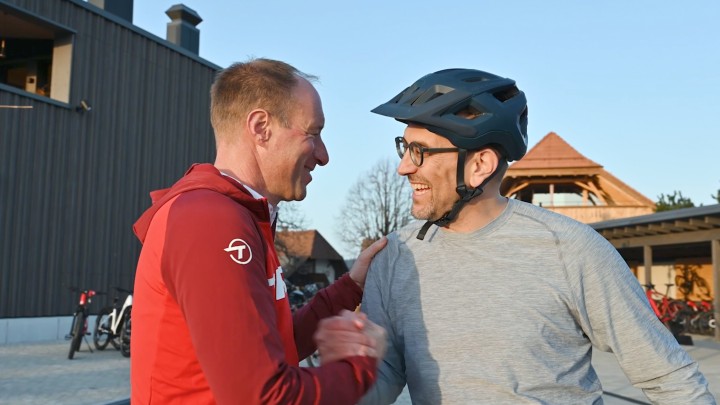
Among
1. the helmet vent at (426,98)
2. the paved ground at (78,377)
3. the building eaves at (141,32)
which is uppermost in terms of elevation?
the building eaves at (141,32)

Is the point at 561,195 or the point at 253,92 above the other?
the point at 561,195

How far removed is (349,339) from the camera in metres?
1.90

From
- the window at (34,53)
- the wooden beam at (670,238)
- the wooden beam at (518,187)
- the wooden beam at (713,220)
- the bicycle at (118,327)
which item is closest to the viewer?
the bicycle at (118,327)

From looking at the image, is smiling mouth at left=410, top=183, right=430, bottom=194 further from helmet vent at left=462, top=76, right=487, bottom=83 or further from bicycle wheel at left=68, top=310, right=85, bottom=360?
bicycle wheel at left=68, top=310, right=85, bottom=360

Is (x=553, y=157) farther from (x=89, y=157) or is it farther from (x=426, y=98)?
(x=426, y=98)

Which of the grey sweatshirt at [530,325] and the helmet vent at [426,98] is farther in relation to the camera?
the helmet vent at [426,98]

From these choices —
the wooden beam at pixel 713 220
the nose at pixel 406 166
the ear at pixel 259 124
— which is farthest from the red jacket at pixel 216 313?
the wooden beam at pixel 713 220

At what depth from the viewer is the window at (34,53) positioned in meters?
17.5

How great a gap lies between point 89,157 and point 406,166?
1756 centimetres

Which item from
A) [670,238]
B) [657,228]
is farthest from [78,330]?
[670,238]

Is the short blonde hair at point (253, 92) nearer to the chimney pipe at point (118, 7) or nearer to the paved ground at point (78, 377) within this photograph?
the paved ground at point (78, 377)

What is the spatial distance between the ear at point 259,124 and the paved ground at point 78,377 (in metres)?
6.77

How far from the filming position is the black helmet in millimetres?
2541

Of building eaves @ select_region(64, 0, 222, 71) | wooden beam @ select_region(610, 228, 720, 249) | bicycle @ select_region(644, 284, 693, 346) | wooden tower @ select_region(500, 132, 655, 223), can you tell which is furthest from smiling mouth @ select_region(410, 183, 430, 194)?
wooden tower @ select_region(500, 132, 655, 223)
